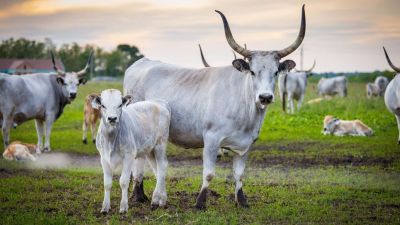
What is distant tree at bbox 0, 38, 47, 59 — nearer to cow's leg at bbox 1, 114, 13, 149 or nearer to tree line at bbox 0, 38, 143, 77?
tree line at bbox 0, 38, 143, 77

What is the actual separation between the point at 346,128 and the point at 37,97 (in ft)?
33.9

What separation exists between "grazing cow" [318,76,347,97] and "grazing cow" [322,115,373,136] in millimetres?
28927

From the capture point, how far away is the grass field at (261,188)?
884 cm

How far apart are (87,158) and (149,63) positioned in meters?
5.03

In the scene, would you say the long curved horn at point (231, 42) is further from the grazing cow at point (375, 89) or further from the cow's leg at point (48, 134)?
the grazing cow at point (375, 89)

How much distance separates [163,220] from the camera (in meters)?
8.59

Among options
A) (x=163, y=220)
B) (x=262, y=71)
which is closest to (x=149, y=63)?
(x=262, y=71)

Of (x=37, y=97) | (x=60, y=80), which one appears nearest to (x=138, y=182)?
(x=37, y=97)

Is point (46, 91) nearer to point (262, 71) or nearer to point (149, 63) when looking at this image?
point (149, 63)

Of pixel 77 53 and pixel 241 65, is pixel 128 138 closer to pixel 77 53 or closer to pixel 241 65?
pixel 241 65

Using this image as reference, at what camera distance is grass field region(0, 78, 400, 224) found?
8.84 meters

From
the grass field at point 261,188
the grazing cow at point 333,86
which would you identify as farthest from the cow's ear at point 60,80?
the grazing cow at point 333,86

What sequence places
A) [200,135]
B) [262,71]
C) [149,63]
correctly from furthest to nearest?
[149,63]
[200,135]
[262,71]

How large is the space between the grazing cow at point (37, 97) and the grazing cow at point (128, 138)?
7273 millimetres
